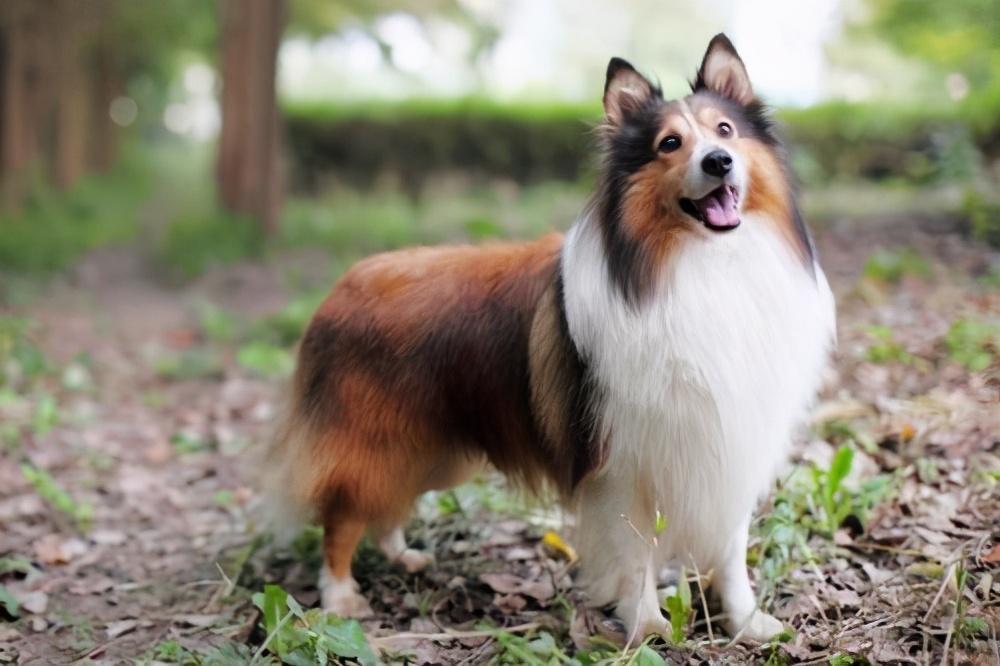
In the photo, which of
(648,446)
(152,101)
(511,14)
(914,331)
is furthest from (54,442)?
(152,101)

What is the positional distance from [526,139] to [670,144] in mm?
10201

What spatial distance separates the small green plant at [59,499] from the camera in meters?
4.51

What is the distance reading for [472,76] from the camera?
1535 centimetres

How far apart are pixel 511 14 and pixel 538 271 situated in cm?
1077

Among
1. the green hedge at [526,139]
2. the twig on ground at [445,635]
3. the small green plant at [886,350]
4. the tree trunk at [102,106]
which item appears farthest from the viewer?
the tree trunk at [102,106]

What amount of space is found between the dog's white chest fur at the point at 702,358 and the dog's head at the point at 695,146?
0.34 feet

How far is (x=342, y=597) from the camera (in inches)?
140

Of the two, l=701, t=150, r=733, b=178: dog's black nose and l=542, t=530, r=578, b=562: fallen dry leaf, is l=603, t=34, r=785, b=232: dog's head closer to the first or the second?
l=701, t=150, r=733, b=178: dog's black nose

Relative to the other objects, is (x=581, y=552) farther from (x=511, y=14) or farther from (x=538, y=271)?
(x=511, y=14)

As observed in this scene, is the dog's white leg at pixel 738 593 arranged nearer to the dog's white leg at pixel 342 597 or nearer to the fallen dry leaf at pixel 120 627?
the dog's white leg at pixel 342 597

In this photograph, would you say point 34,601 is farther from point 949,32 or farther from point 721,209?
point 949,32

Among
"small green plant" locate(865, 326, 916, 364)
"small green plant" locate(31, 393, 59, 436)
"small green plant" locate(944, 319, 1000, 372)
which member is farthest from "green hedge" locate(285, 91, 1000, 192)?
"small green plant" locate(31, 393, 59, 436)

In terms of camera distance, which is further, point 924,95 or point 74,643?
point 924,95

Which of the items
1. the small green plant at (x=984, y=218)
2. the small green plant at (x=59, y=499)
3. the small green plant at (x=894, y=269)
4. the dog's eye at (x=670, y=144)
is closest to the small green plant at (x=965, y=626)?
the dog's eye at (x=670, y=144)
